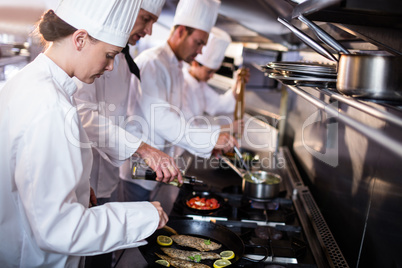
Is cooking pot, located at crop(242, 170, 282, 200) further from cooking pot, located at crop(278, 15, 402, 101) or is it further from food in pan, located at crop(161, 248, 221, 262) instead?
cooking pot, located at crop(278, 15, 402, 101)

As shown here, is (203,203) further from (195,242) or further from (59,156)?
(59,156)

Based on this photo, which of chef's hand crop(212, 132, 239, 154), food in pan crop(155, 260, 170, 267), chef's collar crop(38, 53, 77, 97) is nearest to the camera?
chef's collar crop(38, 53, 77, 97)

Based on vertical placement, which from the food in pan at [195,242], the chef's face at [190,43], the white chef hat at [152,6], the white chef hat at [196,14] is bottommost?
the food in pan at [195,242]

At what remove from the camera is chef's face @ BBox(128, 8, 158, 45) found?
78.0 inches

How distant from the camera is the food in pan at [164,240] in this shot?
1522 millimetres

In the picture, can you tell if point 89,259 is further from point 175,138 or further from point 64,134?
point 64,134

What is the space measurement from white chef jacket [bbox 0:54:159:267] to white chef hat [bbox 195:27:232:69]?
2.58m

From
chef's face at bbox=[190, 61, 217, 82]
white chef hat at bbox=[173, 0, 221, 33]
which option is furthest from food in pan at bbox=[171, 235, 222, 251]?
chef's face at bbox=[190, 61, 217, 82]

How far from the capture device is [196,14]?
2711mm

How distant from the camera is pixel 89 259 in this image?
2.18m

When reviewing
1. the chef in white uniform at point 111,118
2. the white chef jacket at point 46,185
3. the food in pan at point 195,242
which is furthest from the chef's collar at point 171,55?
the white chef jacket at point 46,185

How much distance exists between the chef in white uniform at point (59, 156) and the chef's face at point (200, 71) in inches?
Answer: 99.0

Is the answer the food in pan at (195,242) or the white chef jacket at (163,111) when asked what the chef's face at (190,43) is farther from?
the food in pan at (195,242)

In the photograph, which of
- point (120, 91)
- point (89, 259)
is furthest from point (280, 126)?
point (89, 259)
